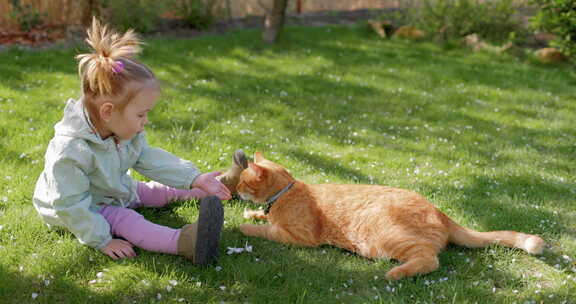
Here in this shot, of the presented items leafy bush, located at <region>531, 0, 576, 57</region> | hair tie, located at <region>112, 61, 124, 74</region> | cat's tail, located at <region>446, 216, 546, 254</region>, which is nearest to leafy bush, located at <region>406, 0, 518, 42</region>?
leafy bush, located at <region>531, 0, 576, 57</region>

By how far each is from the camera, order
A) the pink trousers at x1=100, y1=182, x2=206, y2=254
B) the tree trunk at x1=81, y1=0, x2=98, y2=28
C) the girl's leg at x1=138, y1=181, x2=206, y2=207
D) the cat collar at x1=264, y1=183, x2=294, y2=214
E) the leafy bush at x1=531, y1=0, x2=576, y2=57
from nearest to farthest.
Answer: the pink trousers at x1=100, y1=182, x2=206, y2=254
the cat collar at x1=264, y1=183, x2=294, y2=214
the girl's leg at x1=138, y1=181, x2=206, y2=207
the leafy bush at x1=531, y1=0, x2=576, y2=57
the tree trunk at x1=81, y1=0, x2=98, y2=28

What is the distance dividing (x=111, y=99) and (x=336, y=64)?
6.85 m

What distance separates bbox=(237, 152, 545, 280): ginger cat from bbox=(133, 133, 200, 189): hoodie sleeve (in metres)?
0.43

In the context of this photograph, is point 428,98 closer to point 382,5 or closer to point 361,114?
point 361,114

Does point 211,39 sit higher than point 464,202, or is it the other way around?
point 211,39

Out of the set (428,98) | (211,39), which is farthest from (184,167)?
(211,39)

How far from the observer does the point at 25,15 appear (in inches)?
395

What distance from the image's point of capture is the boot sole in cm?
314

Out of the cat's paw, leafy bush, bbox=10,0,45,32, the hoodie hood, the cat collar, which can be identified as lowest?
the cat's paw

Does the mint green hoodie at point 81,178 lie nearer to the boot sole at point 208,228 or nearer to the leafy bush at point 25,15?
the boot sole at point 208,228

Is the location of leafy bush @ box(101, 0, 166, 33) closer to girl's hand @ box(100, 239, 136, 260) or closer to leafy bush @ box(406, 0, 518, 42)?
leafy bush @ box(406, 0, 518, 42)

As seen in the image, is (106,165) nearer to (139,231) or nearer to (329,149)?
(139,231)

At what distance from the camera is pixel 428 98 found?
26.6 feet

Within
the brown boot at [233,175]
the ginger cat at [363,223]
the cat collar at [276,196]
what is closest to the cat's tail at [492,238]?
the ginger cat at [363,223]
